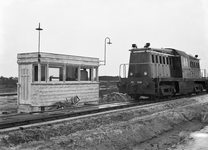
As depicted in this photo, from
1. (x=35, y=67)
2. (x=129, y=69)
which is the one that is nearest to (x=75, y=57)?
(x=35, y=67)

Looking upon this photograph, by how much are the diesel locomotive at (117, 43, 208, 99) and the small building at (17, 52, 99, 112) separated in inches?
122

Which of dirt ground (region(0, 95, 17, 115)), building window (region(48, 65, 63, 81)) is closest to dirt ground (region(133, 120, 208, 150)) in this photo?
building window (region(48, 65, 63, 81))

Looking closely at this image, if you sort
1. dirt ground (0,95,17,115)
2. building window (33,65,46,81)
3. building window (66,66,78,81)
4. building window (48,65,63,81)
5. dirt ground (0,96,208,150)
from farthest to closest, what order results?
dirt ground (0,95,17,115), building window (66,66,78,81), building window (48,65,63,81), building window (33,65,46,81), dirt ground (0,96,208,150)

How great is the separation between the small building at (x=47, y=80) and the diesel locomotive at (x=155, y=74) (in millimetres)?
3097

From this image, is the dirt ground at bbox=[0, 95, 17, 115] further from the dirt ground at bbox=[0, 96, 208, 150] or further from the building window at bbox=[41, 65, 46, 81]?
the dirt ground at bbox=[0, 96, 208, 150]

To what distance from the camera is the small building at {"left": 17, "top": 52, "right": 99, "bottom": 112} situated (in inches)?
568

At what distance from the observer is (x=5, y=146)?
262 inches

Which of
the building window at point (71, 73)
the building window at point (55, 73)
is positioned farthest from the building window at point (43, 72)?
the building window at point (71, 73)

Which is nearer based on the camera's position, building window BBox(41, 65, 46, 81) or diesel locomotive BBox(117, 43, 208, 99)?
building window BBox(41, 65, 46, 81)

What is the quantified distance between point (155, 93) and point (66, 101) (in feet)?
18.3

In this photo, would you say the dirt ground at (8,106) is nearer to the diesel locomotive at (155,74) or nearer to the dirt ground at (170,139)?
the diesel locomotive at (155,74)

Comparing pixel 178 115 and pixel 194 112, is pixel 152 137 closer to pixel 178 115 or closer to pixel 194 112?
pixel 178 115

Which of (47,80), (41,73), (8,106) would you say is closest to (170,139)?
(47,80)

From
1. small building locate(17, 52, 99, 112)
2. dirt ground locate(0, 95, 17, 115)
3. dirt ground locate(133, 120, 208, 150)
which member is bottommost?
dirt ground locate(133, 120, 208, 150)
